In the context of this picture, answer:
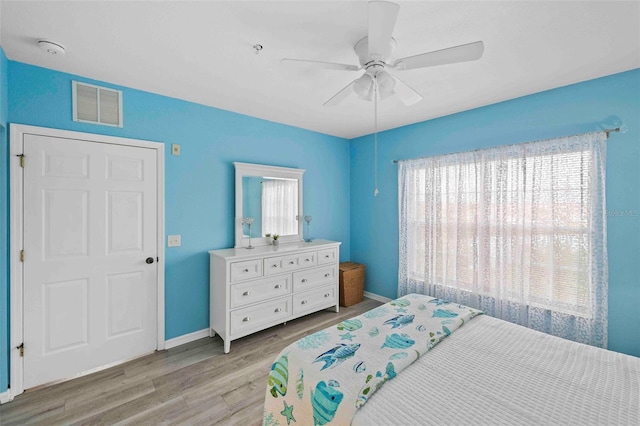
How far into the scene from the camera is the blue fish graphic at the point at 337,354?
4.50 ft

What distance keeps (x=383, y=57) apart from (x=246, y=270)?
2199mm

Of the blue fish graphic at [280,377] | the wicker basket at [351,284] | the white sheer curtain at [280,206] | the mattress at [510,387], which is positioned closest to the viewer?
the mattress at [510,387]

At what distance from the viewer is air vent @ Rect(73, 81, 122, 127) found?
7.29 ft

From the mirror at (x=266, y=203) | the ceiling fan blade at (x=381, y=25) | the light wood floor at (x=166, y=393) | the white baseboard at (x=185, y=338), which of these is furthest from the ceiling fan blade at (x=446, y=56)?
the white baseboard at (x=185, y=338)

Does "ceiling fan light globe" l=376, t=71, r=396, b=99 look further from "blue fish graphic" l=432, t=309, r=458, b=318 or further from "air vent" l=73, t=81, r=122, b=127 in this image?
"air vent" l=73, t=81, r=122, b=127

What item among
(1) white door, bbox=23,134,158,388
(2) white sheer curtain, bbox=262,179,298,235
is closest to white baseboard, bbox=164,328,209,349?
(1) white door, bbox=23,134,158,388

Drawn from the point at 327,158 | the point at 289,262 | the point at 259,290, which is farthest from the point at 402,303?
the point at 327,158

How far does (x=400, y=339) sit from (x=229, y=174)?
2449 mm

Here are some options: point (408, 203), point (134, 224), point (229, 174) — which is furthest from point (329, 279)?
point (134, 224)

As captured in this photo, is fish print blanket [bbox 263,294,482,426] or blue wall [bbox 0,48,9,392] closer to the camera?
fish print blanket [bbox 263,294,482,426]

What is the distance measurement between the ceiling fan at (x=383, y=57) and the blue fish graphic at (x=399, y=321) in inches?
64.2

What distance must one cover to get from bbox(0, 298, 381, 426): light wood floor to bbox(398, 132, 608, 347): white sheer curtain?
2.24 metres

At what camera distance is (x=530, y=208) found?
259 cm

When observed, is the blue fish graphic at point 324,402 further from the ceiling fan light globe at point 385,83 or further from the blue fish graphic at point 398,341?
the ceiling fan light globe at point 385,83
